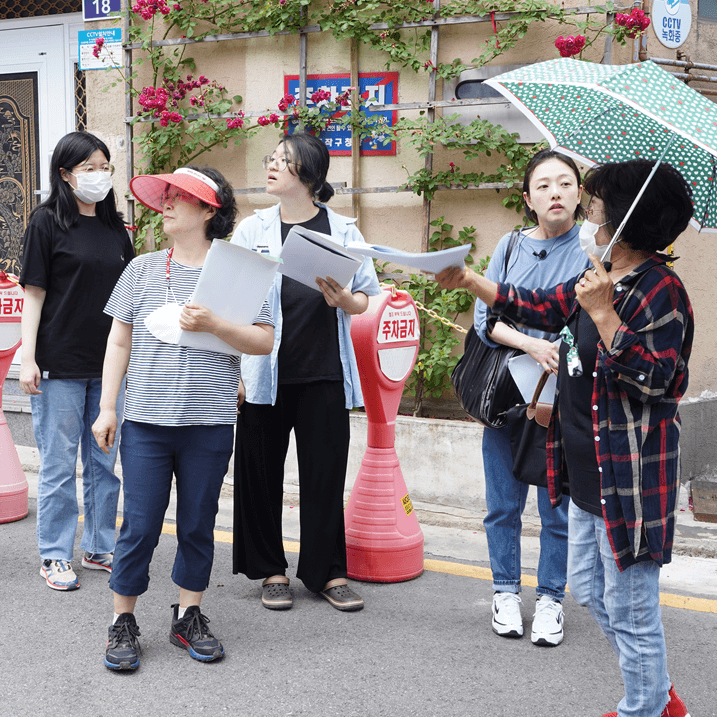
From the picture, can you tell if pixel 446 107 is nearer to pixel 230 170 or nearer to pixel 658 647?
pixel 230 170

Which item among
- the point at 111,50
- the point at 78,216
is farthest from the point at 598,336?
the point at 111,50

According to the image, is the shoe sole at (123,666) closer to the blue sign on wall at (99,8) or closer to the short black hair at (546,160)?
the short black hair at (546,160)

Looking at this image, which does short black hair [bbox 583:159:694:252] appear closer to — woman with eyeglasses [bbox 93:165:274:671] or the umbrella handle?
the umbrella handle

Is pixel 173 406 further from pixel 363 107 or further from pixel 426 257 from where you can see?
pixel 363 107

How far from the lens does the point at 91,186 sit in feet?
12.5

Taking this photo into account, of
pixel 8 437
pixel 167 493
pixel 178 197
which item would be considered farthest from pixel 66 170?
pixel 8 437

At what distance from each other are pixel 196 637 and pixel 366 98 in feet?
13.5

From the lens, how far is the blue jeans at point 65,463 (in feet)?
12.6

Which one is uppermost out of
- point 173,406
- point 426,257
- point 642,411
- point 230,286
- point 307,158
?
point 307,158

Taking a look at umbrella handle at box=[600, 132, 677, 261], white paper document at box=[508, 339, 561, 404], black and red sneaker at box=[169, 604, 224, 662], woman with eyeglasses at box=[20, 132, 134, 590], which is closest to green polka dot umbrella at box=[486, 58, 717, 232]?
umbrella handle at box=[600, 132, 677, 261]

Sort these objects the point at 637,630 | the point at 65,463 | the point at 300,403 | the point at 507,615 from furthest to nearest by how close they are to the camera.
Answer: the point at 65,463, the point at 300,403, the point at 507,615, the point at 637,630

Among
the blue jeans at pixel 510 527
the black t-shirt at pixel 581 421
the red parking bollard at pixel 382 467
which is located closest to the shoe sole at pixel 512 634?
the blue jeans at pixel 510 527

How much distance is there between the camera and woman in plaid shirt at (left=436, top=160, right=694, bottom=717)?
2229mm

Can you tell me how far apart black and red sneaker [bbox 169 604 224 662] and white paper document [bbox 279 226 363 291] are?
1338mm
